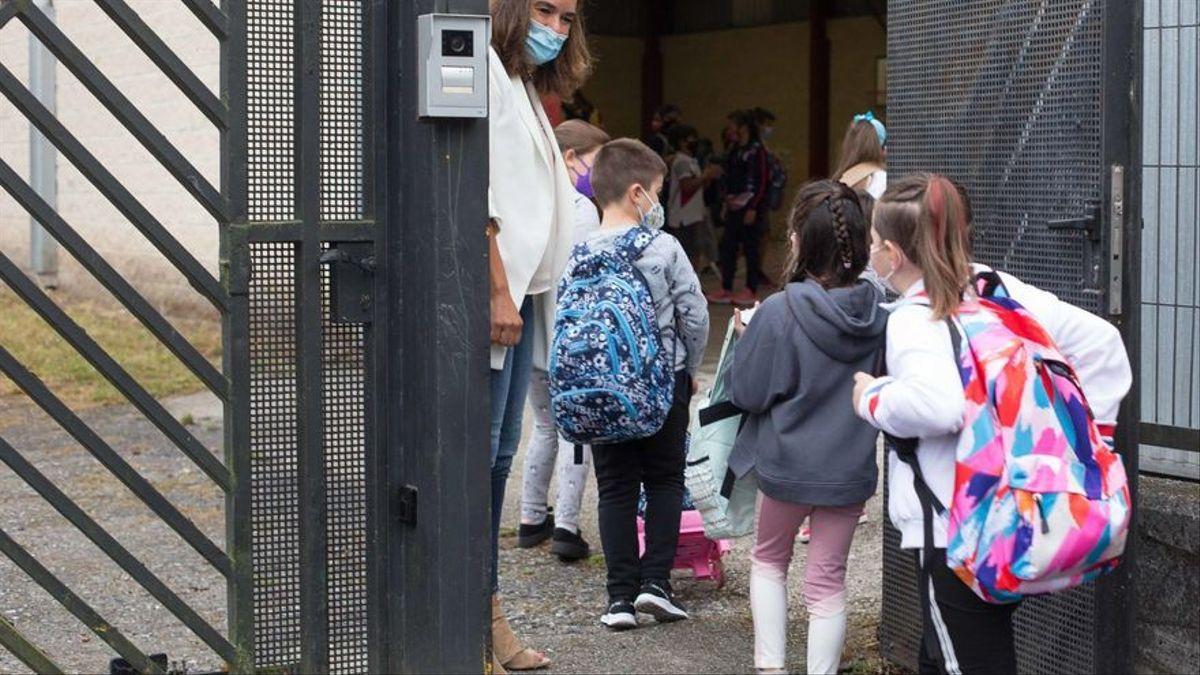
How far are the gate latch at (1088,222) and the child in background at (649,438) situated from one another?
5.10 feet

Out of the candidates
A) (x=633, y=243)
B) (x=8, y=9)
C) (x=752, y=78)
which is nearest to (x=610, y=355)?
(x=633, y=243)

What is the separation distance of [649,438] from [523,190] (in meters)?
1.32

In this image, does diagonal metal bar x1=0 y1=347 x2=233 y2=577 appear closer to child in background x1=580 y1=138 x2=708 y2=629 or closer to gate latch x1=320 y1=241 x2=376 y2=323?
gate latch x1=320 y1=241 x2=376 y2=323

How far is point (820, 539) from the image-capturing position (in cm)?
460

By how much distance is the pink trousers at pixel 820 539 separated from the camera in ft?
15.0

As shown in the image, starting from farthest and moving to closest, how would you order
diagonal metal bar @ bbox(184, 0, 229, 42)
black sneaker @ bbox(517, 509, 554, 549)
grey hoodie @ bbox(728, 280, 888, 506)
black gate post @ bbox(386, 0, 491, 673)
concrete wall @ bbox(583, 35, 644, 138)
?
concrete wall @ bbox(583, 35, 644, 138) < black sneaker @ bbox(517, 509, 554, 549) < grey hoodie @ bbox(728, 280, 888, 506) < black gate post @ bbox(386, 0, 491, 673) < diagonal metal bar @ bbox(184, 0, 229, 42)

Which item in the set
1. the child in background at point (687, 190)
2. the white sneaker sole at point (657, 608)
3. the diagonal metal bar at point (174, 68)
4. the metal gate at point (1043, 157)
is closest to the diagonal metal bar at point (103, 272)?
the diagonal metal bar at point (174, 68)

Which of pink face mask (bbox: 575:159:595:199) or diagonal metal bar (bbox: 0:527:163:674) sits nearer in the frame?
diagonal metal bar (bbox: 0:527:163:674)

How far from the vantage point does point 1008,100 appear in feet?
14.6

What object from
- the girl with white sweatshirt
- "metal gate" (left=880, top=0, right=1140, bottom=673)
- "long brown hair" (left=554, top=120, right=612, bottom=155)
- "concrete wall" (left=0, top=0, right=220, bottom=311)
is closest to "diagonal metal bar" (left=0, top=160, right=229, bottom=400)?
the girl with white sweatshirt

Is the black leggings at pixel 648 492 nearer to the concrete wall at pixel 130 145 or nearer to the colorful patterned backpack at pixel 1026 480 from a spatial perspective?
the colorful patterned backpack at pixel 1026 480

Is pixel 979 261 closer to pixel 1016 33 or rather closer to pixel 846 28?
pixel 1016 33

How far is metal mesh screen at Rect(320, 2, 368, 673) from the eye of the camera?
13.4ft

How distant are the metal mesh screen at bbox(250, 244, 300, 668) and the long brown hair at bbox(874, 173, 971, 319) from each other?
1483 mm
